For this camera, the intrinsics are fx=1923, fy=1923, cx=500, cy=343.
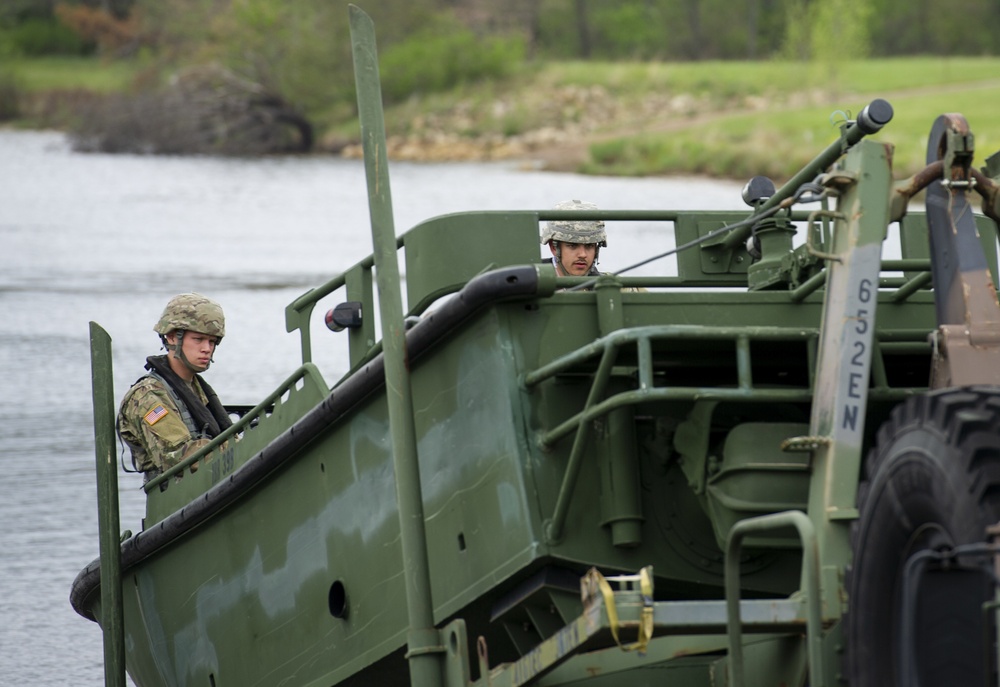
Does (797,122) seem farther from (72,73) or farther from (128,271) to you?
(72,73)

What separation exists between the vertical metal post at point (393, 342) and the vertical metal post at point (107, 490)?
2.31m

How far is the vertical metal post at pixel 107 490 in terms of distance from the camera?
7430 mm

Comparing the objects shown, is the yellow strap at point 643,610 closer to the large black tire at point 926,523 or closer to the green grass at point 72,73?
the large black tire at point 926,523

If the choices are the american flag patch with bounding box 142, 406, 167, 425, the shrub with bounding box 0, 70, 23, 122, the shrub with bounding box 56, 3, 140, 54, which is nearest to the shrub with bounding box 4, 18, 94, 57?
the shrub with bounding box 56, 3, 140, 54

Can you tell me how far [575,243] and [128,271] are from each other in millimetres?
20673

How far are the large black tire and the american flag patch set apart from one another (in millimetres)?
3620

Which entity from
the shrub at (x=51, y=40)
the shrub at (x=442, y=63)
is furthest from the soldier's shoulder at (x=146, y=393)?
the shrub at (x=51, y=40)

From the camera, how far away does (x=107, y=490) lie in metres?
7.40

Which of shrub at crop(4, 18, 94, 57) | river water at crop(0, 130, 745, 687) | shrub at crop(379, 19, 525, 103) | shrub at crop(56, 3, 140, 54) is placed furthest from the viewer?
shrub at crop(4, 18, 94, 57)

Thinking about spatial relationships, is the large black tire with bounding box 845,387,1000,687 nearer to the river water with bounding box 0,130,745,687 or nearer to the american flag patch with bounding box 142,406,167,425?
the american flag patch with bounding box 142,406,167,425

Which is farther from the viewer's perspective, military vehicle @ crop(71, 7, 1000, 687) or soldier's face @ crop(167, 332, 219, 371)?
soldier's face @ crop(167, 332, 219, 371)

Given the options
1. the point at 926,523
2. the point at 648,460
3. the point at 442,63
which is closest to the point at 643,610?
the point at 926,523

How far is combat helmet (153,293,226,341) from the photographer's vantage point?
7.43m

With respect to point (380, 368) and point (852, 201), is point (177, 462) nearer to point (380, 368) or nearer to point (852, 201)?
point (380, 368)
